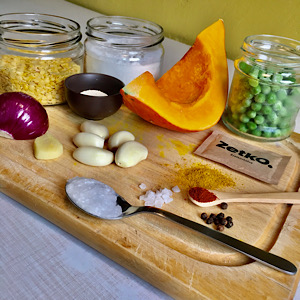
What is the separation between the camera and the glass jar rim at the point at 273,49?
805 millimetres

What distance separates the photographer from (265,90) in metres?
0.80

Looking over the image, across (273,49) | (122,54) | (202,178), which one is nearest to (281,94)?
(273,49)

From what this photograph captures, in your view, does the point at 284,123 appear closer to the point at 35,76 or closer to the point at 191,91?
→ the point at 191,91

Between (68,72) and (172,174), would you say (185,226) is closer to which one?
(172,174)

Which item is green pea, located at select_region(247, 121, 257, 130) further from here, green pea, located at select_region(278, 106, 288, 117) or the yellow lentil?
the yellow lentil

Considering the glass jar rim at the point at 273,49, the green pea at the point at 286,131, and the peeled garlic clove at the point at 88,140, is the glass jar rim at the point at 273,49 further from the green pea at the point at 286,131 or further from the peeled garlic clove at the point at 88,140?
the peeled garlic clove at the point at 88,140

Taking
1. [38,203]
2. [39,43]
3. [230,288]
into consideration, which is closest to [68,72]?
[39,43]

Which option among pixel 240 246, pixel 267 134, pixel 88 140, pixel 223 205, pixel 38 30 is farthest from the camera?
pixel 38 30

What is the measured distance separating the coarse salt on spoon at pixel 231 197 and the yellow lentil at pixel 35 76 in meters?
0.43

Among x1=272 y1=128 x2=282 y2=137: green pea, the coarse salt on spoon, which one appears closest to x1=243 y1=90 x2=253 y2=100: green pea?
x1=272 y1=128 x2=282 y2=137: green pea

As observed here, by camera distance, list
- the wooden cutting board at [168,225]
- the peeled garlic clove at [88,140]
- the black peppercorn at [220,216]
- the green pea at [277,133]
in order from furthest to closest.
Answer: the green pea at [277,133], the peeled garlic clove at [88,140], the black peppercorn at [220,216], the wooden cutting board at [168,225]

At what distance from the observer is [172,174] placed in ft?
2.42

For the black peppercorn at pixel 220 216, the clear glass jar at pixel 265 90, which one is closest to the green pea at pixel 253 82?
the clear glass jar at pixel 265 90

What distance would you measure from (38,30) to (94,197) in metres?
0.59
